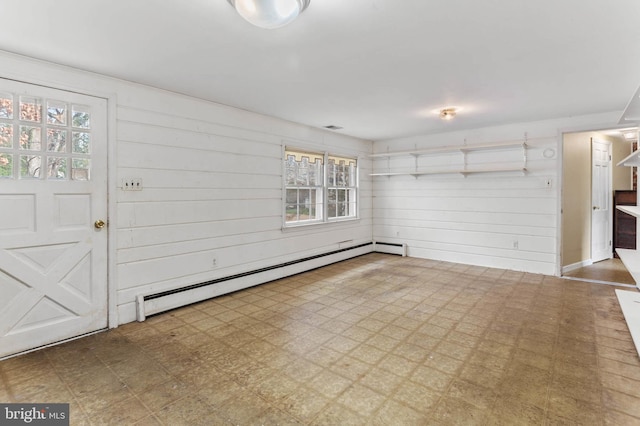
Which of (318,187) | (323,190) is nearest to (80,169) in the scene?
(318,187)

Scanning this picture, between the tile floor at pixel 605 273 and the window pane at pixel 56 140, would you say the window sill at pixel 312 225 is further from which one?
the tile floor at pixel 605 273

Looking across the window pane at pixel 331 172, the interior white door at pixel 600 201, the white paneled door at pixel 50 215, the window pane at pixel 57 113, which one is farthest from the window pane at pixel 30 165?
the interior white door at pixel 600 201

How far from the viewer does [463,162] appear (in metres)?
5.62

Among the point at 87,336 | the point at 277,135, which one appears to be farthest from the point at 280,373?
the point at 277,135

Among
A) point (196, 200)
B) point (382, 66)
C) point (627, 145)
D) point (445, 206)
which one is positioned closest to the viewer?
point (382, 66)

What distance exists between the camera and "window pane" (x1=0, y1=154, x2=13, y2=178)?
250cm

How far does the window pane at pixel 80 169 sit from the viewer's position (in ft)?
9.39

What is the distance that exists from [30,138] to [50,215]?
25.6 inches

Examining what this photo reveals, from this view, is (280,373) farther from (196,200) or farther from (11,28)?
(11,28)

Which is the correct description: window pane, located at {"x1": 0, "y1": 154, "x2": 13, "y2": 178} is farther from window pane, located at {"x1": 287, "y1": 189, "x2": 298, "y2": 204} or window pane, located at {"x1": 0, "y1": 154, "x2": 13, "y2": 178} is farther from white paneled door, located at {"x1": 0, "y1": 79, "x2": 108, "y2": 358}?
window pane, located at {"x1": 287, "y1": 189, "x2": 298, "y2": 204}

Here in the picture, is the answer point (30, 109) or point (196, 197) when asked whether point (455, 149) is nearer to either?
point (196, 197)

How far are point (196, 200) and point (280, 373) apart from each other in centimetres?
224

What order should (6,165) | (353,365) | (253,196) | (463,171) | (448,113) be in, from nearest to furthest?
1. (353,365)
2. (6,165)
3. (448,113)
4. (253,196)
5. (463,171)

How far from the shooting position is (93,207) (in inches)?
116
